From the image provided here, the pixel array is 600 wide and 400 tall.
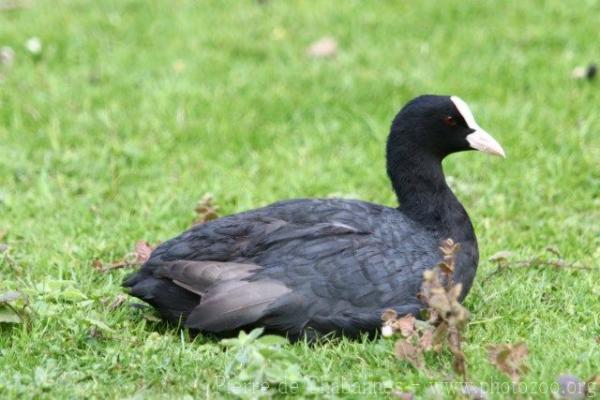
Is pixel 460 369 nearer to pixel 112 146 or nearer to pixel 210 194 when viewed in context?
pixel 210 194

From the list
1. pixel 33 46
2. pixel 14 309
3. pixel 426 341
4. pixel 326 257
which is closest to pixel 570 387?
pixel 426 341

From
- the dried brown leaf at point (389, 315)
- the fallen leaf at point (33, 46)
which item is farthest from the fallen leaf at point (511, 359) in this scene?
the fallen leaf at point (33, 46)

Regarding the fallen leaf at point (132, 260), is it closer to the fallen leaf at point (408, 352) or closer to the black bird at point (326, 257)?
the black bird at point (326, 257)

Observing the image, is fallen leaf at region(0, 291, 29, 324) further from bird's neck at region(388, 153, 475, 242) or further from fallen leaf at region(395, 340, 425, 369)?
bird's neck at region(388, 153, 475, 242)

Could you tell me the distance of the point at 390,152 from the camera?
4750 mm

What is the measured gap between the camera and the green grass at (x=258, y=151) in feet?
12.8

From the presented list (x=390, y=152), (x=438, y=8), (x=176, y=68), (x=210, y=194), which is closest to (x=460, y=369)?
(x=390, y=152)

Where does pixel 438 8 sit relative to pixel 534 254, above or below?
above

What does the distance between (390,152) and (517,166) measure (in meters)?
1.63

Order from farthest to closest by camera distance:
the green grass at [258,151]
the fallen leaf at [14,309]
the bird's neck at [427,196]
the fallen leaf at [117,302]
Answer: the bird's neck at [427,196] < the fallen leaf at [117,302] < the fallen leaf at [14,309] < the green grass at [258,151]

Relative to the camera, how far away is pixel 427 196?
467 cm

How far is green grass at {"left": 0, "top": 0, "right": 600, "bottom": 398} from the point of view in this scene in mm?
3898

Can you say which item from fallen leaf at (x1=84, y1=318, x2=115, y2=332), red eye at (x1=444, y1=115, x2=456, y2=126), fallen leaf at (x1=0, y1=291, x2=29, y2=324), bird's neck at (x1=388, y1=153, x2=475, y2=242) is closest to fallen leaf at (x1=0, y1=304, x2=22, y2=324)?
fallen leaf at (x1=0, y1=291, x2=29, y2=324)

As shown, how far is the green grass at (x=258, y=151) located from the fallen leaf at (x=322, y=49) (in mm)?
80
